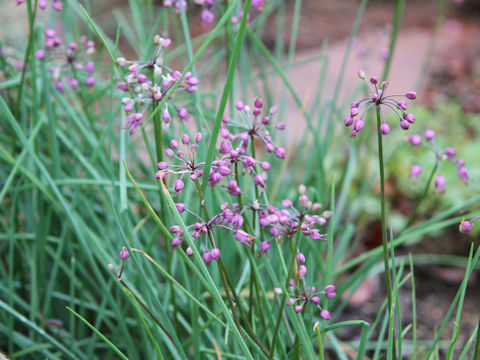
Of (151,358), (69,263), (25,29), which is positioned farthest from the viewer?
(25,29)

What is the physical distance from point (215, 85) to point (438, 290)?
4.63 feet

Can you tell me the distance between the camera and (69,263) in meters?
1.49

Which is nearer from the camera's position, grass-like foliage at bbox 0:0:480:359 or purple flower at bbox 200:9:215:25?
grass-like foliage at bbox 0:0:480:359

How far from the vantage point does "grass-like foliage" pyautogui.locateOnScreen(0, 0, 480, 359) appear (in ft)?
2.89

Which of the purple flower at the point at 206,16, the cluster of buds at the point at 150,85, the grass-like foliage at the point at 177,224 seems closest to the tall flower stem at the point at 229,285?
the grass-like foliage at the point at 177,224

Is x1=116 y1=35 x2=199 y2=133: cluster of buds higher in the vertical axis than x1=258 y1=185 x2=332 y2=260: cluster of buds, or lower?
higher

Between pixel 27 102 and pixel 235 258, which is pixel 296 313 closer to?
pixel 235 258

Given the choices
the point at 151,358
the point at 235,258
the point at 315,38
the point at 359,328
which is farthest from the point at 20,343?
the point at 315,38

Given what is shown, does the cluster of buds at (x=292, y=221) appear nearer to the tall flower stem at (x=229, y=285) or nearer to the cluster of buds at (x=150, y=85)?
the tall flower stem at (x=229, y=285)

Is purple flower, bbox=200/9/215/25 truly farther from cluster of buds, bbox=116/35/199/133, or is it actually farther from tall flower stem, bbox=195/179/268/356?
tall flower stem, bbox=195/179/268/356

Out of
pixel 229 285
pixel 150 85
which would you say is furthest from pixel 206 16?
pixel 229 285

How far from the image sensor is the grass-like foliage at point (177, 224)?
0.88m

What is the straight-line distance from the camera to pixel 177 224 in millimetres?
984

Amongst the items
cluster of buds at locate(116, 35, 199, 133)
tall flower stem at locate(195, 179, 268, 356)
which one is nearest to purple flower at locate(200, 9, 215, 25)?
cluster of buds at locate(116, 35, 199, 133)
